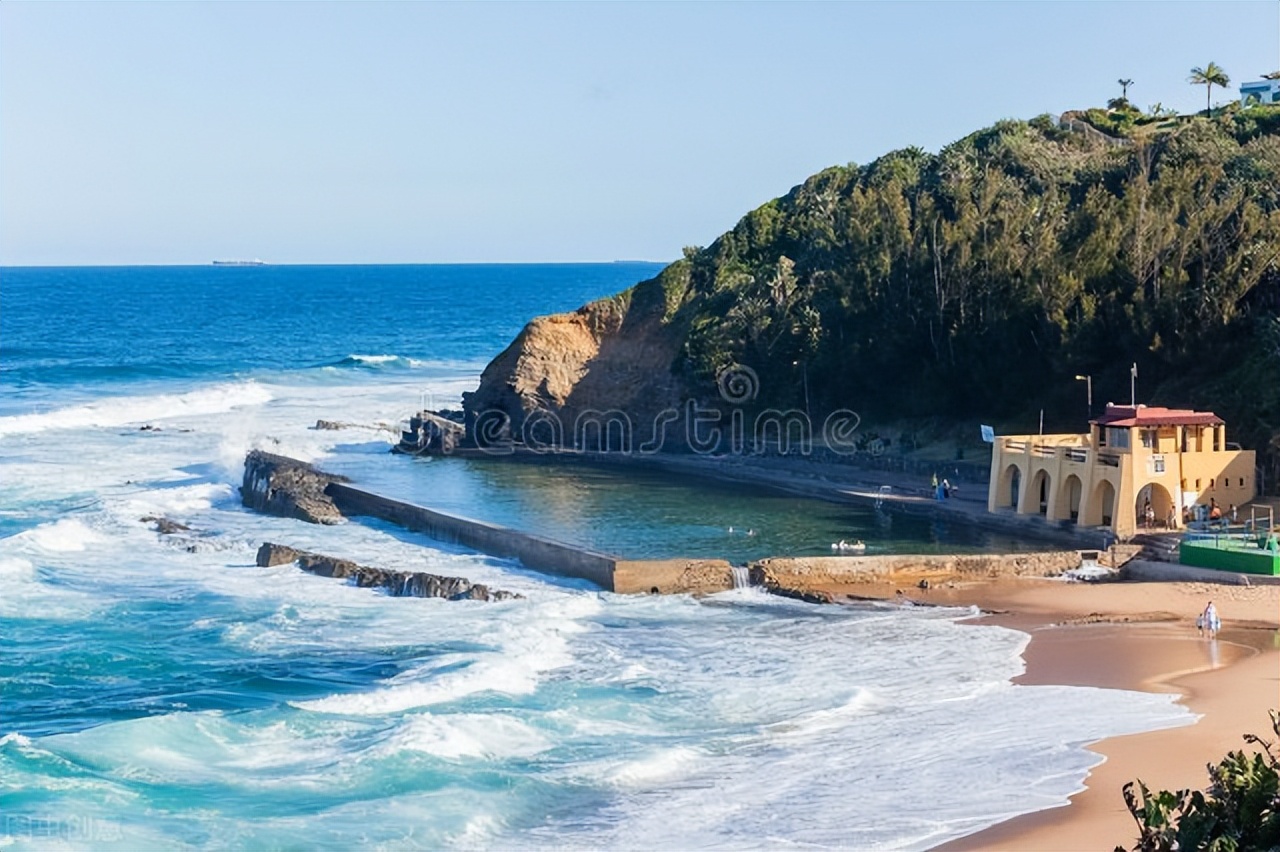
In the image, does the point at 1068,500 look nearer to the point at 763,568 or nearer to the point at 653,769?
the point at 763,568

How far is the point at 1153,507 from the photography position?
35.1 meters

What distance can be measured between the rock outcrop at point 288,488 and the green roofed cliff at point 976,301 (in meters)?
10.8

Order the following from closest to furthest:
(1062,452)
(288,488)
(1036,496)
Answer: (1062,452)
(1036,496)
(288,488)

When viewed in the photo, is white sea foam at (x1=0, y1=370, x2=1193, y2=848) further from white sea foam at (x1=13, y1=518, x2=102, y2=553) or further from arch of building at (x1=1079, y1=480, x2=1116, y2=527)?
arch of building at (x1=1079, y1=480, x2=1116, y2=527)

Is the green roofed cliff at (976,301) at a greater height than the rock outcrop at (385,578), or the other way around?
the green roofed cliff at (976,301)

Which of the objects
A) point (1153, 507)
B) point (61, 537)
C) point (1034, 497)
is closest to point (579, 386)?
point (61, 537)

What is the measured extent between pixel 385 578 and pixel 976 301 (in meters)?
21.3

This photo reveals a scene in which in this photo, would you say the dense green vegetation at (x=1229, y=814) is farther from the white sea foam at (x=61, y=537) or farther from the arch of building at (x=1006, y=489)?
the white sea foam at (x=61, y=537)

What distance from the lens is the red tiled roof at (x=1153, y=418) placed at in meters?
34.4

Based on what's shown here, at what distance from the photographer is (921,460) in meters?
44.6

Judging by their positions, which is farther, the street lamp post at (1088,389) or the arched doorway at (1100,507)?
the street lamp post at (1088,389)

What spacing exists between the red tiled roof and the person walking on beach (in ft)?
23.4

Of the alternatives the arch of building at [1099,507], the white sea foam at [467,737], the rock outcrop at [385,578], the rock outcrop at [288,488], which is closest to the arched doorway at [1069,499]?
the arch of building at [1099,507]

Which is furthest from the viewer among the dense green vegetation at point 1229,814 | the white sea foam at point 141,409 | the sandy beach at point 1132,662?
the white sea foam at point 141,409
